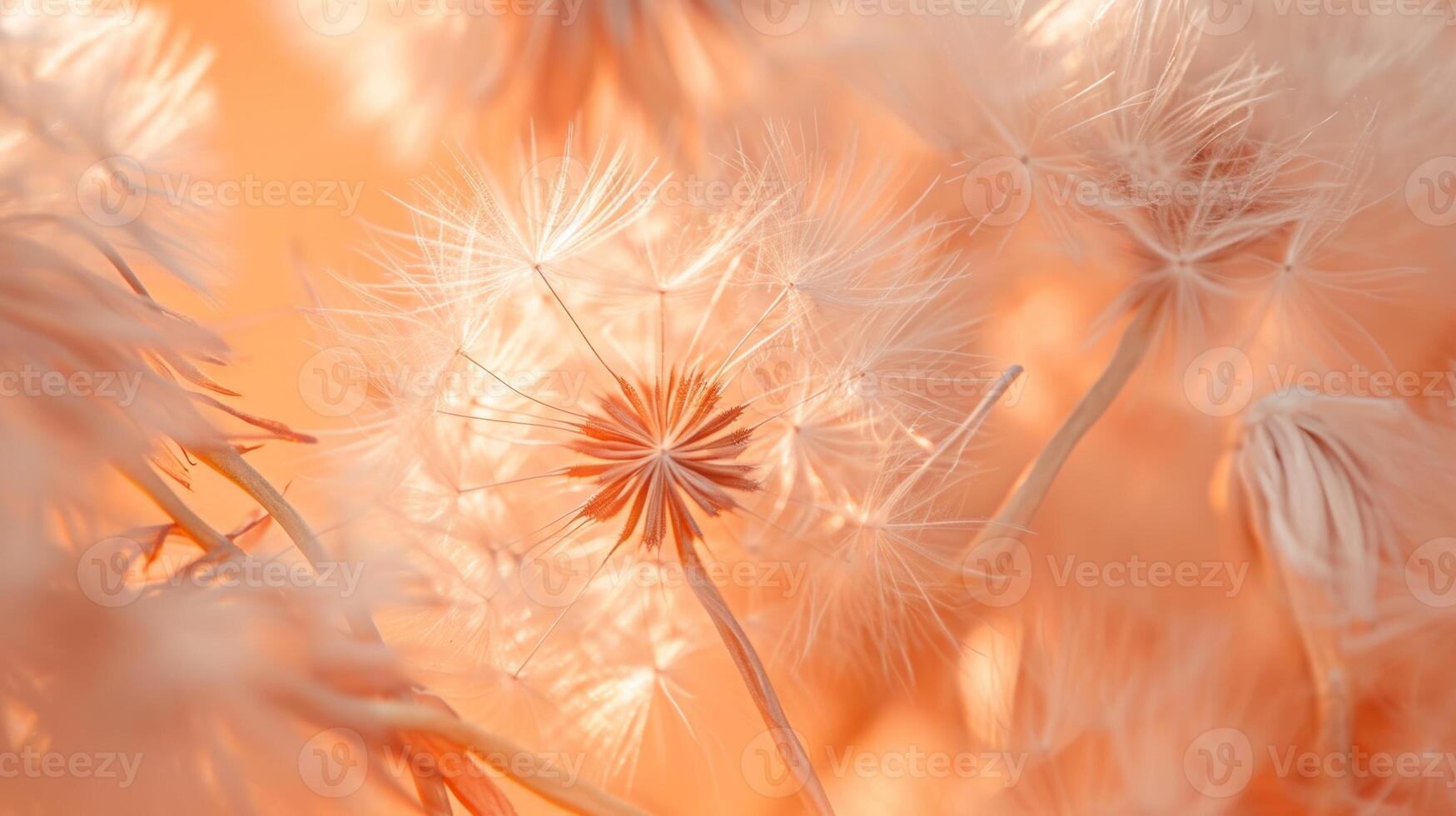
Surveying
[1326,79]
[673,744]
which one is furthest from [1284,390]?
[673,744]

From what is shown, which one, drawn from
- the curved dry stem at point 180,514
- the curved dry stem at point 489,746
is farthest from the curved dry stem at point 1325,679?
the curved dry stem at point 180,514

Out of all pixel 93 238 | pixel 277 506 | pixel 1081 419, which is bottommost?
pixel 277 506

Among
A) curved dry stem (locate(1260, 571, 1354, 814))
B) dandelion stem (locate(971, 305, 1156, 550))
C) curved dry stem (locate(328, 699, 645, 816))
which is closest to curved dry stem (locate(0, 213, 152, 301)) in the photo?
curved dry stem (locate(328, 699, 645, 816))

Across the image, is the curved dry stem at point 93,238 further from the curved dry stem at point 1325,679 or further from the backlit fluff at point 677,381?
the curved dry stem at point 1325,679

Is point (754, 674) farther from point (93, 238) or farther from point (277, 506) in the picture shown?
point (93, 238)

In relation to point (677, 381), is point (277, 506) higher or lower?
lower

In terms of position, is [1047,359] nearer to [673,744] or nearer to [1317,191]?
[1317,191]

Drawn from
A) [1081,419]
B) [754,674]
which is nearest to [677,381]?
[754,674]

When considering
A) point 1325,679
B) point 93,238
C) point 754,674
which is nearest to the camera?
point 93,238
